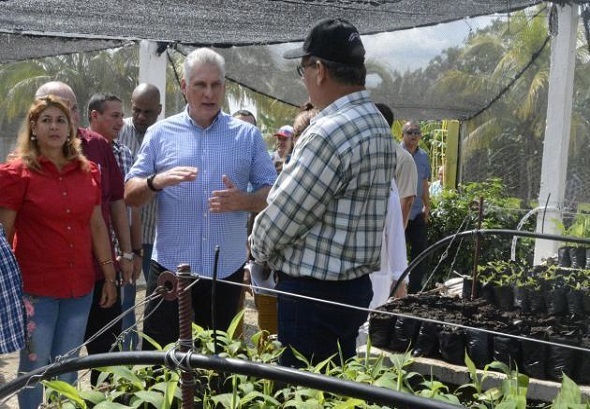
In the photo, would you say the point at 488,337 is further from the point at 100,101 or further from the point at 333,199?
the point at 100,101

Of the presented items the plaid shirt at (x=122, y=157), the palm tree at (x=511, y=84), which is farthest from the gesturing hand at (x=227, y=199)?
the palm tree at (x=511, y=84)

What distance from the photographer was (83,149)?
4.30m

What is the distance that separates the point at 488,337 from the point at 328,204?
1.74 metres

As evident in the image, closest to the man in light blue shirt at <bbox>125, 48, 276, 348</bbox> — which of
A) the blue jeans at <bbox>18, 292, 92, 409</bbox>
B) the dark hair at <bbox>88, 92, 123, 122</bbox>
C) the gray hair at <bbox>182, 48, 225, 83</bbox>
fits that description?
the gray hair at <bbox>182, 48, 225, 83</bbox>

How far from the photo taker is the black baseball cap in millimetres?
2844

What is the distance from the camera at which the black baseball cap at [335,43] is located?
2.84 m

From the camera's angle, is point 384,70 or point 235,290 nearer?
point 235,290

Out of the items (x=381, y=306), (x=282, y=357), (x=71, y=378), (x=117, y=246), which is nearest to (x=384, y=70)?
(x=381, y=306)

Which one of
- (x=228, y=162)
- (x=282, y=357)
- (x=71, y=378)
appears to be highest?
(x=228, y=162)

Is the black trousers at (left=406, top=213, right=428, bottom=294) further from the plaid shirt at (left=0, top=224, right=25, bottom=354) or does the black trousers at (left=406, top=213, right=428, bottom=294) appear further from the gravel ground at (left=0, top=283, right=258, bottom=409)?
the plaid shirt at (left=0, top=224, right=25, bottom=354)

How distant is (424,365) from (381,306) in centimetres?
69

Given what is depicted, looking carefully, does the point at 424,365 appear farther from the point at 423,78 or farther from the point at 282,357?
the point at 423,78

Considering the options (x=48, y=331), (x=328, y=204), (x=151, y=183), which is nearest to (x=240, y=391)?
(x=328, y=204)

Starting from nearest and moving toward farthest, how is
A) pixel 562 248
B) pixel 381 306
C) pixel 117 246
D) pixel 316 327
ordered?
pixel 316 327 → pixel 117 246 → pixel 381 306 → pixel 562 248
